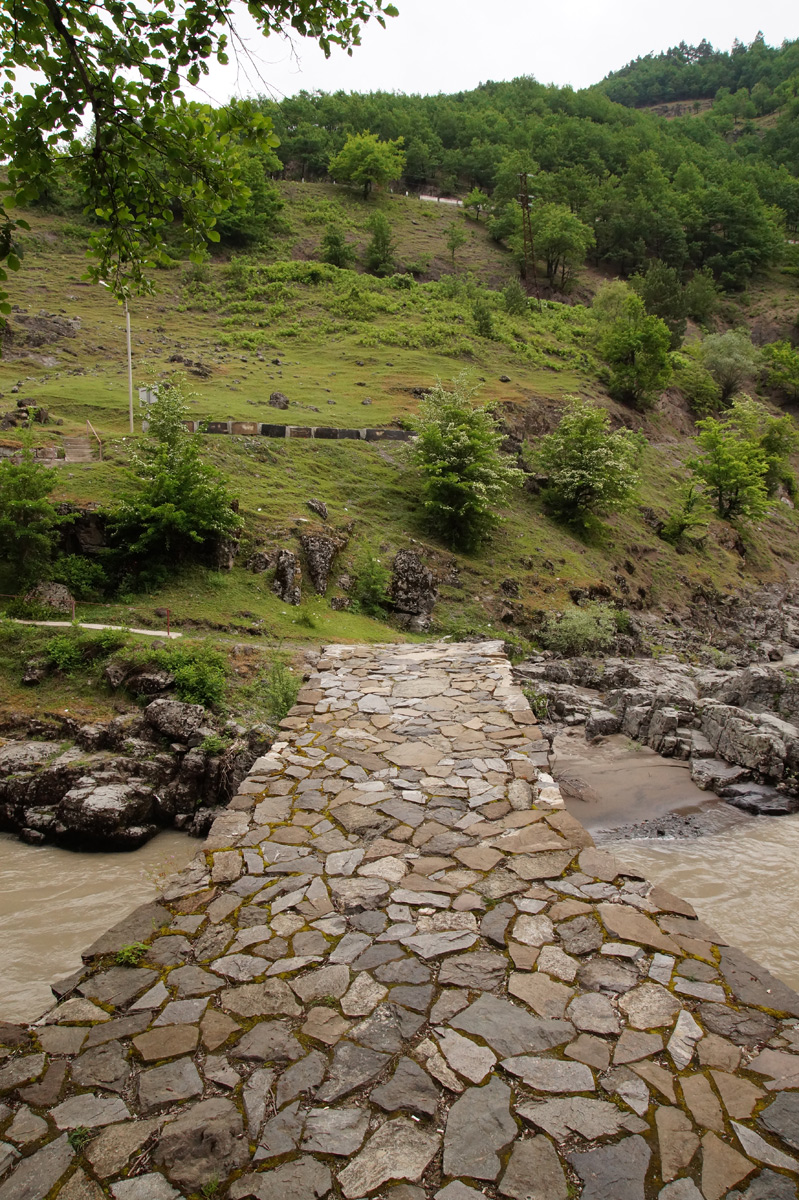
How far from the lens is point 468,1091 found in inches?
105

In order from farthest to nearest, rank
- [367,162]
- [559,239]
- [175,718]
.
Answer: [367,162]
[559,239]
[175,718]

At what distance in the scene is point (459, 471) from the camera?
17234mm

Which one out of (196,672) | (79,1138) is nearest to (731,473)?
(196,672)

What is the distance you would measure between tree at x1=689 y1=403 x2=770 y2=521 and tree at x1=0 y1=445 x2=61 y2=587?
24.3 meters

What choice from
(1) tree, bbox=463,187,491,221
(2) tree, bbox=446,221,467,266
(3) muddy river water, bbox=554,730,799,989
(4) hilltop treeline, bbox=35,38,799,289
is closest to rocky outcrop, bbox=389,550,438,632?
(3) muddy river water, bbox=554,730,799,989

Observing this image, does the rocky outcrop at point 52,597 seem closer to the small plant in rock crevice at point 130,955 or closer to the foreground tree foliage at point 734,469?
the small plant in rock crevice at point 130,955

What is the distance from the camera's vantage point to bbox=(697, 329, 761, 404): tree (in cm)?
3912

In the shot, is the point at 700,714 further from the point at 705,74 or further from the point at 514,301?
the point at 705,74

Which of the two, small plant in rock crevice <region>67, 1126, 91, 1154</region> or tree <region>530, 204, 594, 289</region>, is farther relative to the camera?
tree <region>530, 204, 594, 289</region>

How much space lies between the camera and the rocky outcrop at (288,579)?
41.5 feet

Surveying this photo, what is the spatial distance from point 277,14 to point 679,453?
31423 millimetres

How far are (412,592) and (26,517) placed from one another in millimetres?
7536

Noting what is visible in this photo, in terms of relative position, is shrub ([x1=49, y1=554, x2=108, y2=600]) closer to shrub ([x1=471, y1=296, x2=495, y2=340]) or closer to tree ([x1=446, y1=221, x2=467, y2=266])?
shrub ([x1=471, y1=296, x2=495, y2=340])

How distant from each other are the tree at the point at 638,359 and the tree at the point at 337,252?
18695 mm
